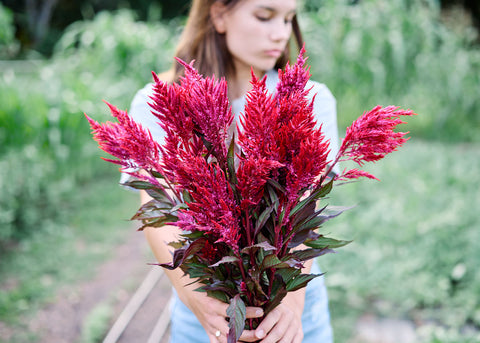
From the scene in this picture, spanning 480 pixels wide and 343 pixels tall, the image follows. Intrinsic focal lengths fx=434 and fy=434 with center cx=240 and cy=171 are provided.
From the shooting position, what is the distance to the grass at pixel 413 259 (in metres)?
2.58

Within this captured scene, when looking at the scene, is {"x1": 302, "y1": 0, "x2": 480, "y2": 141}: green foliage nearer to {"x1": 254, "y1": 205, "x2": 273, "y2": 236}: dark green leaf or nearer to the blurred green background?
the blurred green background

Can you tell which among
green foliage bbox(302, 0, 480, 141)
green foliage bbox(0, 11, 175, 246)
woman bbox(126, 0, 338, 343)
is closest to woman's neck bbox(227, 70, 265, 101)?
woman bbox(126, 0, 338, 343)

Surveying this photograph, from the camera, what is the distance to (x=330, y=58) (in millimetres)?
5352

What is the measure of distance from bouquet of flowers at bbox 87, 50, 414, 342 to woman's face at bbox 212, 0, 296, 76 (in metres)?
0.61

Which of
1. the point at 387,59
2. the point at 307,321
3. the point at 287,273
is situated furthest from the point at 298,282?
the point at 387,59

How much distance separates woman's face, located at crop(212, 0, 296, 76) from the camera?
1263 millimetres

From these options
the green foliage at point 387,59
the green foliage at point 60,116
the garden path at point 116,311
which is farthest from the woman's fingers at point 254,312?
the green foliage at point 387,59

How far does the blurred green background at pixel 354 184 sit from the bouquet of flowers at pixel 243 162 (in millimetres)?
1906

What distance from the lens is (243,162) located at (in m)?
0.68

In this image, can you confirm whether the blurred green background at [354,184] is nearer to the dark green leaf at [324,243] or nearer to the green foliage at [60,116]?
the green foliage at [60,116]

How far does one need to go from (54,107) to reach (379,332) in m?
3.30

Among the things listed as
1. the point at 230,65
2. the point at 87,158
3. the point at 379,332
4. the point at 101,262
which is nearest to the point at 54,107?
the point at 87,158

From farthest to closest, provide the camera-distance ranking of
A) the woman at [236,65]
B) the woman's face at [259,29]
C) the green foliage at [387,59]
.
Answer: the green foliage at [387,59] < the woman's face at [259,29] < the woman at [236,65]

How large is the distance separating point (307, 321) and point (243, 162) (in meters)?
0.85
